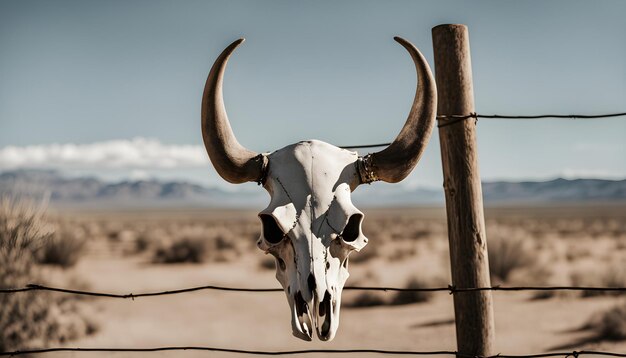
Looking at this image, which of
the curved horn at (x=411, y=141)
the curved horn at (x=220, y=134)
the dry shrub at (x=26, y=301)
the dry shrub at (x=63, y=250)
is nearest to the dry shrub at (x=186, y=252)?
the dry shrub at (x=63, y=250)

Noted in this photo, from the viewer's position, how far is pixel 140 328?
12.1m

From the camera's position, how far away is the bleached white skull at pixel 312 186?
269cm

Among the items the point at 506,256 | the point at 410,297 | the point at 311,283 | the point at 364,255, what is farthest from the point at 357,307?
the point at 311,283

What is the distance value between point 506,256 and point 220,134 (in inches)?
644

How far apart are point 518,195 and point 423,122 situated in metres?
186

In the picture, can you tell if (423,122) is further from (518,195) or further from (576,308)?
(518,195)

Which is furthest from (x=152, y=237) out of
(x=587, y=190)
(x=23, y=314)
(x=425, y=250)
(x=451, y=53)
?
(x=587, y=190)

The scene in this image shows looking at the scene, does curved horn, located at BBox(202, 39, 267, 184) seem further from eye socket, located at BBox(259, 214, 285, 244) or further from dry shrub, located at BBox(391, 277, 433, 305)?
dry shrub, located at BBox(391, 277, 433, 305)

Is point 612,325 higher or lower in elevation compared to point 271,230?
lower

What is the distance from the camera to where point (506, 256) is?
18.0 metres

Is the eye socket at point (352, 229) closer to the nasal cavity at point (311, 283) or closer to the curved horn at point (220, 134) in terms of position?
the nasal cavity at point (311, 283)

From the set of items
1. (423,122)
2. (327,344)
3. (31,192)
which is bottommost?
(327,344)

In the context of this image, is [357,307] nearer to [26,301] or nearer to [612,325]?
[612,325]

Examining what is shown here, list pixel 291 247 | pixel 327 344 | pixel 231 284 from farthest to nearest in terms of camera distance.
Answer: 1. pixel 231 284
2. pixel 327 344
3. pixel 291 247
